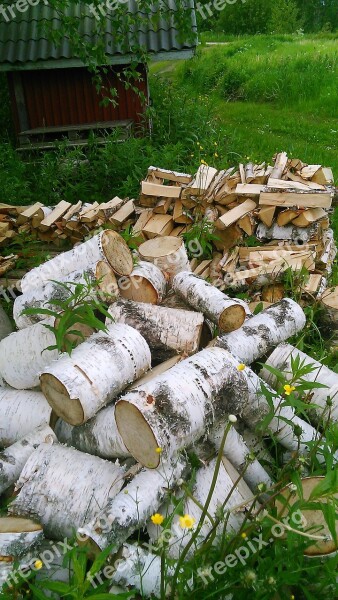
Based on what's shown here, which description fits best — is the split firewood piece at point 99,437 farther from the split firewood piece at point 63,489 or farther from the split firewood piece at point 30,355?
the split firewood piece at point 30,355

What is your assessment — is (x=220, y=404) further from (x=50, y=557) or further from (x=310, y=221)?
(x=310, y=221)

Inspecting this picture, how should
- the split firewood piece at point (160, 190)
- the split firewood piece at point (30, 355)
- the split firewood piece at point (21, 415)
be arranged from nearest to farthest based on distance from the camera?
the split firewood piece at point (21, 415)
the split firewood piece at point (30, 355)
the split firewood piece at point (160, 190)

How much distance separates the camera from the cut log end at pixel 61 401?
282cm

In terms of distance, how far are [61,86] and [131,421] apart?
322 inches

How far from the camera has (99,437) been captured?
9.58 feet

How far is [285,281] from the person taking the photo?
4723 mm

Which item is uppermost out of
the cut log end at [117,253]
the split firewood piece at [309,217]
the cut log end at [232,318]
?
the cut log end at [117,253]

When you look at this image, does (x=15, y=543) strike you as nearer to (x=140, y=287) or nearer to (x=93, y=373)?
(x=93, y=373)

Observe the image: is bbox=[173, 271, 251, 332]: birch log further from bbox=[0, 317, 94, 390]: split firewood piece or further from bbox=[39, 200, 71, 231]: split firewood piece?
bbox=[39, 200, 71, 231]: split firewood piece

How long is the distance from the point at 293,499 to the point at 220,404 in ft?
1.87

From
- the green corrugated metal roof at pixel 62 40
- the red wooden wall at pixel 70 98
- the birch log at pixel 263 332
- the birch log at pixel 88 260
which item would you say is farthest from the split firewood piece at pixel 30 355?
the red wooden wall at pixel 70 98

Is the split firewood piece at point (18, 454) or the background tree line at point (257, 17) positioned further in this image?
the background tree line at point (257, 17)

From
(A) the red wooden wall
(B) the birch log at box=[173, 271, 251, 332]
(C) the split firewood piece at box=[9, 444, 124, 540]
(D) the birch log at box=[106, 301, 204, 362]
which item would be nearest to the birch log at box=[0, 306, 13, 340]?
(D) the birch log at box=[106, 301, 204, 362]

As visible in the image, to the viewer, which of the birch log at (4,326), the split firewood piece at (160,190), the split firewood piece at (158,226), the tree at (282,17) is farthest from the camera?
the tree at (282,17)
